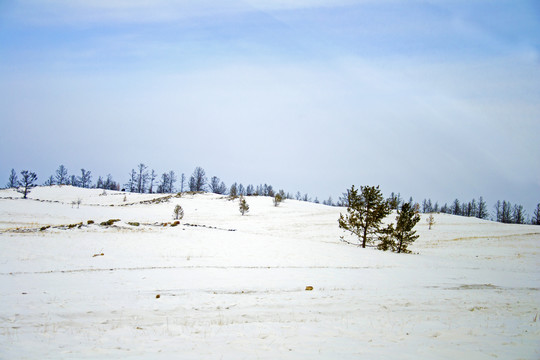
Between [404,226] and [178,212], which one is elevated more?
[404,226]

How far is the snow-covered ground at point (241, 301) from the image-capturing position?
6328 millimetres

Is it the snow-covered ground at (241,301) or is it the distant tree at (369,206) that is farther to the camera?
the distant tree at (369,206)

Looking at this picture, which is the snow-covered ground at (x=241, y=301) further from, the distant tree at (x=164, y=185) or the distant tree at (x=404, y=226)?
Result: the distant tree at (x=164, y=185)

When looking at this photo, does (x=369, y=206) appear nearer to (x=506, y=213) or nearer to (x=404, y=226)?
(x=404, y=226)

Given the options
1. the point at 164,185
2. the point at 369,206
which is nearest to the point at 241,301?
the point at 369,206

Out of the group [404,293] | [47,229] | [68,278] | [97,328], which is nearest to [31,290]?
[68,278]

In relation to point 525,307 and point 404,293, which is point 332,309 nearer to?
point 404,293

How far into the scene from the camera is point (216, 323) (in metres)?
7.85

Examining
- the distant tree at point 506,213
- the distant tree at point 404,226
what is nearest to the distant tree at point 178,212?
the distant tree at point 404,226

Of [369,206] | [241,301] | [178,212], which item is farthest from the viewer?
[178,212]

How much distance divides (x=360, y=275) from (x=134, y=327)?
37.7 feet

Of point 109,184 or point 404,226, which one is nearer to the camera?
point 404,226

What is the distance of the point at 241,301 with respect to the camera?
1005cm

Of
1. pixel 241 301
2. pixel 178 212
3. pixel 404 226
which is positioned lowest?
pixel 178 212
